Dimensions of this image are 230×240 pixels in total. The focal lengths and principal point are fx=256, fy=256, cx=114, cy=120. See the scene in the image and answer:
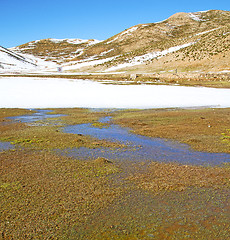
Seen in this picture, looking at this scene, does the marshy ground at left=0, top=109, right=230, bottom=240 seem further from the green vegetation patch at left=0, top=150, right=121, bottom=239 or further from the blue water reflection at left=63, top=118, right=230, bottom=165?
the blue water reflection at left=63, top=118, right=230, bottom=165

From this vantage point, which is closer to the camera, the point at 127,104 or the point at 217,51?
the point at 127,104

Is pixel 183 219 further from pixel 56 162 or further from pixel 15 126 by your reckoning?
pixel 15 126

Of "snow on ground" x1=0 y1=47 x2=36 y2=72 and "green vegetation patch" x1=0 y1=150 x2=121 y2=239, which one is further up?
"snow on ground" x1=0 y1=47 x2=36 y2=72

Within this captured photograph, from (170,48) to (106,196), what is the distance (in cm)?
9762

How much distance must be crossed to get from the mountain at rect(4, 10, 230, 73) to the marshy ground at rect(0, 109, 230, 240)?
2133 inches

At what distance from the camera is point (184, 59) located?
75312mm

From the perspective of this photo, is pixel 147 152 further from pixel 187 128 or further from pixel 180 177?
pixel 187 128

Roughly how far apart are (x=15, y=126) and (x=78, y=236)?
35.5 ft

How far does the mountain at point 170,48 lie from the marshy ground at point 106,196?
5418 cm

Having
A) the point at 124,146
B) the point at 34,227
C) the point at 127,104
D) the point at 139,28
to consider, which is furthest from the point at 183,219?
the point at 139,28

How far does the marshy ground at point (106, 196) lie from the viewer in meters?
4.77

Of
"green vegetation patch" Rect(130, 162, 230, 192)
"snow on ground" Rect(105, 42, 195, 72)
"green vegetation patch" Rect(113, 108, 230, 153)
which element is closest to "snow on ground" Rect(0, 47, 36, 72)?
"snow on ground" Rect(105, 42, 195, 72)

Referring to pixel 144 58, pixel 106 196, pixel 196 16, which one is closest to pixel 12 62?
pixel 144 58

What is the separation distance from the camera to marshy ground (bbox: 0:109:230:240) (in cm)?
477
